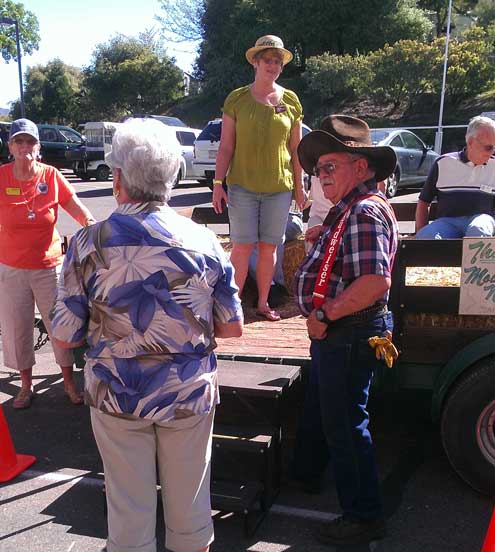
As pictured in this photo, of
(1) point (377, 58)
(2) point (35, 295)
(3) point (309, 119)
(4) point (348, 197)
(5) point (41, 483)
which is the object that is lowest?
(5) point (41, 483)

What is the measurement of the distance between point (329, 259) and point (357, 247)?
150mm

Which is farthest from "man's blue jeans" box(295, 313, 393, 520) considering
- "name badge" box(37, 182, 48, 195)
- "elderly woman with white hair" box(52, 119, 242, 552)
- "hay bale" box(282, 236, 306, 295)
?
"name badge" box(37, 182, 48, 195)

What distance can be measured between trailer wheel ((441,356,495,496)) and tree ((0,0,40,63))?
1918 inches

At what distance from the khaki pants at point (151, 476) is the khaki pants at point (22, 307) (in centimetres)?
219

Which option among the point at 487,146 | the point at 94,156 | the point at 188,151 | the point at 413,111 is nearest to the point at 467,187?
the point at 487,146

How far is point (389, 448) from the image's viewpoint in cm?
393

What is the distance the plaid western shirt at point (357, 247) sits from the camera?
2.57 metres

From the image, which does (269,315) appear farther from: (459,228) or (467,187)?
(467,187)

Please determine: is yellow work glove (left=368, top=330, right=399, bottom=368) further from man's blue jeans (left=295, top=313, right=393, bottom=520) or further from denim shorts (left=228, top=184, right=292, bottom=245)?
denim shorts (left=228, top=184, right=292, bottom=245)

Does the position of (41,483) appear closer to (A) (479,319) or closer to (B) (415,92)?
(A) (479,319)

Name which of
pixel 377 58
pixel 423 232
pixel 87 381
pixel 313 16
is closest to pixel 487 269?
pixel 423 232

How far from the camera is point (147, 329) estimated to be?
2098mm

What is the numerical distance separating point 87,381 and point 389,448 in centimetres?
231

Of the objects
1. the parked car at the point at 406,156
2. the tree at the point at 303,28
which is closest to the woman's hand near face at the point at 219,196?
the parked car at the point at 406,156
